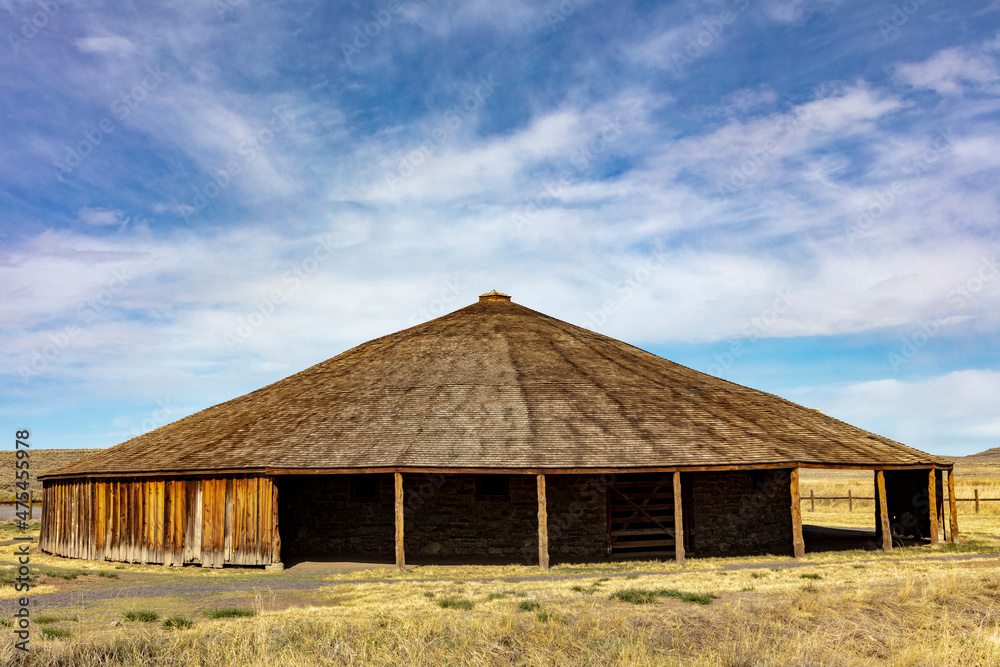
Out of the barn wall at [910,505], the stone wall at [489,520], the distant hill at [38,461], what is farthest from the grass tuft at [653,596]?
the distant hill at [38,461]

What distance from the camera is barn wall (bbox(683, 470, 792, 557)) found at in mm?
22250

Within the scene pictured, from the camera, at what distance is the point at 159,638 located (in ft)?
33.1

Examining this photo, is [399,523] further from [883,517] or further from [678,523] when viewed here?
[883,517]

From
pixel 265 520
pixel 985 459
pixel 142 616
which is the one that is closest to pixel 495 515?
pixel 265 520

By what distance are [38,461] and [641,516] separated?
87.9 m

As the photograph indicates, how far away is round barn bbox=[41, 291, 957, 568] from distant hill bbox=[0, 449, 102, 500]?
189 ft

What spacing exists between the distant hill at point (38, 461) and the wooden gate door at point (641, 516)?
66774 mm

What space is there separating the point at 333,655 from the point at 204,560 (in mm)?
12600

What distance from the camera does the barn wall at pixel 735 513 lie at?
22250 mm

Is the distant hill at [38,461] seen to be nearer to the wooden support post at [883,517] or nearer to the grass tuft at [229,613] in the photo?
the grass tuft at [229,613]

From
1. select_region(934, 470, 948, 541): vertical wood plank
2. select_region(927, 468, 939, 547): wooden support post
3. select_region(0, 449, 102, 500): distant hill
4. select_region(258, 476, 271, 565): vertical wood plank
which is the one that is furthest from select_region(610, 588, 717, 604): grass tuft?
select_region(0, 449, 102, 500): distant hill

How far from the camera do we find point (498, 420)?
2155cm

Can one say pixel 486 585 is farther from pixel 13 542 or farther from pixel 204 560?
pixel 13 542

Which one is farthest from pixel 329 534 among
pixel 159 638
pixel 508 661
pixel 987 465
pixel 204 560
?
pixel 987 465
